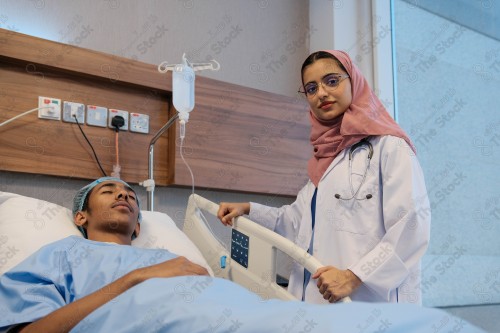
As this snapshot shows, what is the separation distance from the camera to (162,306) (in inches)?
38.7

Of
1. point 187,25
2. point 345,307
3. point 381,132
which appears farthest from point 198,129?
point 345,307

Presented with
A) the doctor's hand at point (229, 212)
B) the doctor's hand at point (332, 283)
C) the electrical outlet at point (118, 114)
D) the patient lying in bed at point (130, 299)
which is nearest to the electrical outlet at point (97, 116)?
the electrical outlet at point (118, 114)

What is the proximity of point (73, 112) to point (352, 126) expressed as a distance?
4.09 feet

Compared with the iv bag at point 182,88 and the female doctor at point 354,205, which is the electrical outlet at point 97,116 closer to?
the iv bag at point 182,88

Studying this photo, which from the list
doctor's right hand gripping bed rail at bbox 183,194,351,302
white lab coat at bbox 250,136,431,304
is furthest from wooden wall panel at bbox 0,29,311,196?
white lab coat at bbox 250,136,431,304

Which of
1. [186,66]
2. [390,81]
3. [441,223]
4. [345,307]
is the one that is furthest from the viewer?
[390,81]

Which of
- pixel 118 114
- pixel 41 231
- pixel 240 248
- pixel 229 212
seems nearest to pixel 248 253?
pixel 240 248

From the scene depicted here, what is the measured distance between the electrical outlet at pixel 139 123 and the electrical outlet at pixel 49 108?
338 millimetres

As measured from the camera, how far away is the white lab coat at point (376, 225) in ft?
4.99

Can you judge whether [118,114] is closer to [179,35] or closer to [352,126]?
[179,35]

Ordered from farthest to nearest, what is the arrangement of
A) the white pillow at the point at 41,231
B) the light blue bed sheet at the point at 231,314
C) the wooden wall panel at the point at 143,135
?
the wooden wall panel at the point at 143,135
the white pillow at the point at 41,231
the light blue bed sheet at the point at 231,314

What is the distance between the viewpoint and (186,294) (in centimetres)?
103

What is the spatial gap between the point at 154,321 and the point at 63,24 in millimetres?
1807

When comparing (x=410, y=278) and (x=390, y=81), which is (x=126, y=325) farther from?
(x=390, y=81)
